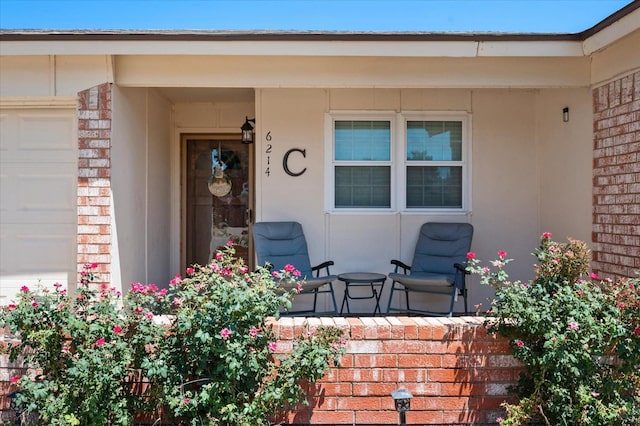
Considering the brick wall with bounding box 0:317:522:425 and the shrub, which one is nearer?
Answer: the shrub

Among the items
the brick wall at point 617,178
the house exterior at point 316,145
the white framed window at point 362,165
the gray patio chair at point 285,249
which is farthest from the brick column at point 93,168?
the brick wall at point 617,178

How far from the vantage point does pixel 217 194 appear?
6.88 meters

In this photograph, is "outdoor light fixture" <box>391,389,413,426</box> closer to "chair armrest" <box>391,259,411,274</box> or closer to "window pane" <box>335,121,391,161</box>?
"chair armrest" <box>391,259,411,274</box>

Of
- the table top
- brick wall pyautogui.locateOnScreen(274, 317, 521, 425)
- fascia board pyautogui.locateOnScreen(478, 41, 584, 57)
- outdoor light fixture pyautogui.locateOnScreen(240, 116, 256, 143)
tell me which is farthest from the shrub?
outdoor light fixture pyautogui.locateOnScreen(240, 116, 256, 143)

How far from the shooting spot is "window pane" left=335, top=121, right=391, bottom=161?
5723mm

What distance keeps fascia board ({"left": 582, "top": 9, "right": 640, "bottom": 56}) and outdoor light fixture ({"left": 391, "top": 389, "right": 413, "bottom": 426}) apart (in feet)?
10.3

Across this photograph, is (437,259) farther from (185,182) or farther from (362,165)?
(185,182)

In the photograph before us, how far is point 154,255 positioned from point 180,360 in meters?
3.60

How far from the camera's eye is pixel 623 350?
2457 millimetres

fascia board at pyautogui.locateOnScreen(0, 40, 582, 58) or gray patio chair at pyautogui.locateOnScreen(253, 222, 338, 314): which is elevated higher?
fascia board at pyautogui.locateOnScreen(0, 40, 582, 58)

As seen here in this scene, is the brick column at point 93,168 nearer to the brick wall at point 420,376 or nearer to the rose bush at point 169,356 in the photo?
the rose bush at point 169,356

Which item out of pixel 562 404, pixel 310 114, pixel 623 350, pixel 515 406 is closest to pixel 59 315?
pixel 515 406

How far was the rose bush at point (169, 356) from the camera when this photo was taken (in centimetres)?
236

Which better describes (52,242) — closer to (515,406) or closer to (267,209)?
(267,209)
